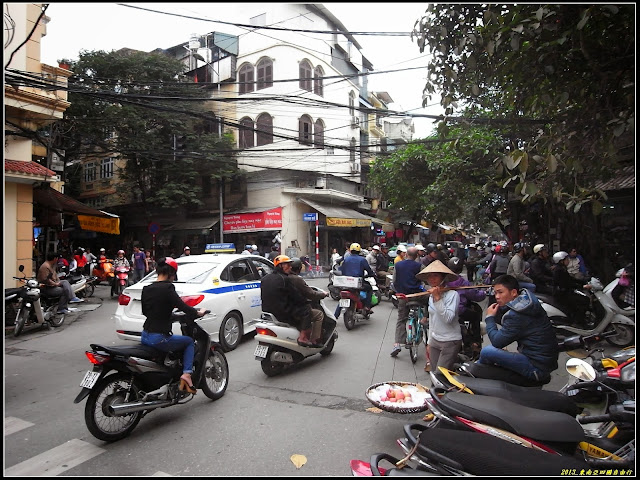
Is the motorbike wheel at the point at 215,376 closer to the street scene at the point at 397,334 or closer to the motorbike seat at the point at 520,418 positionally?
the street scene at the point at 397,334

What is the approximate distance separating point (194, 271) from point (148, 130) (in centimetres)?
1740

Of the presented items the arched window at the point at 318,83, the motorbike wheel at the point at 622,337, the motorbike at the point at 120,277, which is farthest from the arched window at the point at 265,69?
the motorbike wheel at the point at 622,337

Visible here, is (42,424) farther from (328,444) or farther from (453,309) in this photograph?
(453,309)

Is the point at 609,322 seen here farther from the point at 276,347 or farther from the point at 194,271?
the point at 194,271

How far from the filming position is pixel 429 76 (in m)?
4.83

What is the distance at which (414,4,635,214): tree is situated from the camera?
3.41 meters

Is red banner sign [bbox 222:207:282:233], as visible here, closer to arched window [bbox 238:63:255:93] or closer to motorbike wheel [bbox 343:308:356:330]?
arched window [bbox 238:63:255:93]

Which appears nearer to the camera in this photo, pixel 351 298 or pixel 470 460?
pixel 470 460

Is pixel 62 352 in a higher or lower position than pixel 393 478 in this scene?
lower

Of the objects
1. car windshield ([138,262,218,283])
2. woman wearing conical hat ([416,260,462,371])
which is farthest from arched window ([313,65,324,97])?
woman wearing conical hat ([416,260,462,371])

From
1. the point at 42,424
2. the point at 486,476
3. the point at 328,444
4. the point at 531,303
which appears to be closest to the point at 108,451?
the point at 42,424

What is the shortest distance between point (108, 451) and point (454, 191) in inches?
484

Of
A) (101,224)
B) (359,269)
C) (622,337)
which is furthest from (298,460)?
(101,224)

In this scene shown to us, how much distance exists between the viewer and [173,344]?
3.98 meters
